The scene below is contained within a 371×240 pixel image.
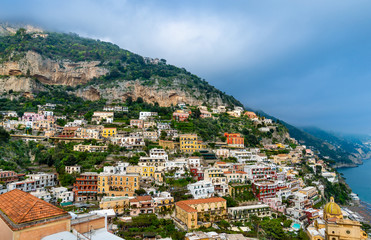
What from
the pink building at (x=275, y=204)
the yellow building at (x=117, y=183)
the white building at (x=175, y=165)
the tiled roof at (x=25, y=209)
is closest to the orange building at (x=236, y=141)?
the white building at (x=175, y=165)

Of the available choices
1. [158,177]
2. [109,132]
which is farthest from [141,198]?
[109,132]

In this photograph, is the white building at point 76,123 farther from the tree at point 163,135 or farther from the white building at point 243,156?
the white building at point 243,156

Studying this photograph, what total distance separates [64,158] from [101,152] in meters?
5.58

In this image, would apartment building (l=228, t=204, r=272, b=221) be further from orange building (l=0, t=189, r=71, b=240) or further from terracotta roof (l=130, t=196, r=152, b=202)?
orange building (l=0, t=189, r=71, b=240)

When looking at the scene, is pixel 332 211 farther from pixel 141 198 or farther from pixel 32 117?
pixel 32 117

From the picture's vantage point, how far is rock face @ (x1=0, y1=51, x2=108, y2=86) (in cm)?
7256

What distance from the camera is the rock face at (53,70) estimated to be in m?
72.6

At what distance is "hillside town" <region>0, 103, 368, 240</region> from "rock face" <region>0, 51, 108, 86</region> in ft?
74.0

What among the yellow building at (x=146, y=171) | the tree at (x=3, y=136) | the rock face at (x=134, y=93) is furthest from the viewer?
the rock face at (x=134, y=93)

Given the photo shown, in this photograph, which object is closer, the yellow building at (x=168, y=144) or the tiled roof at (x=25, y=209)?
the tiled roof at (x=25, y=209)

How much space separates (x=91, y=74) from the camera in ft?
276

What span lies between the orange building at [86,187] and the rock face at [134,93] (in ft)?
143

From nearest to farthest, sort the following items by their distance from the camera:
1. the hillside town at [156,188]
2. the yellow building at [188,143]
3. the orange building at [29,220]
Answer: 1. the orange building at [29,220]
2. the hillside town at [156,188]
3. the yellow building at [188,143]

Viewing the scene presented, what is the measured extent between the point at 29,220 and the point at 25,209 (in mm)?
661
